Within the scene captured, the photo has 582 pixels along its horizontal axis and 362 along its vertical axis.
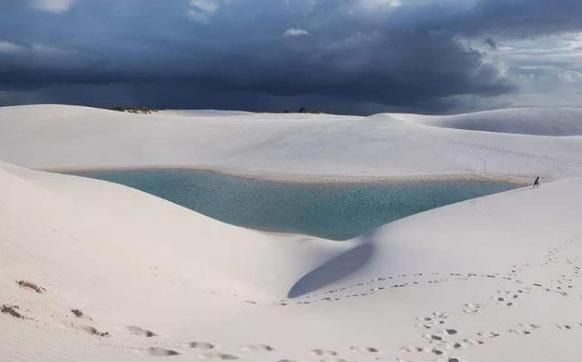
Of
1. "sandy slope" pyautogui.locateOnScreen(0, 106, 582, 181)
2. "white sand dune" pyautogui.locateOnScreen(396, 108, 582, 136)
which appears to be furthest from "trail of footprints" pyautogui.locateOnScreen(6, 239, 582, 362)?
"white sand dune" pyautogui.locateOnScreen(396, 108, 582, 136)

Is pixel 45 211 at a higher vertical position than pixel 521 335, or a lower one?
higher

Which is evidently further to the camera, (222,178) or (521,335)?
(222,178)

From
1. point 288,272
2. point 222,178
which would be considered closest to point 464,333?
point 288,272

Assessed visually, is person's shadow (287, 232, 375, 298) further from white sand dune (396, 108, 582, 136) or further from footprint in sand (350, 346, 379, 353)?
white sand dune (396, 108, 582, 136)

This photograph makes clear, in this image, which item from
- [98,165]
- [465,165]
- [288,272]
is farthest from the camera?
[98,165]

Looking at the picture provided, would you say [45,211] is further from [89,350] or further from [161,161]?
[161,161]

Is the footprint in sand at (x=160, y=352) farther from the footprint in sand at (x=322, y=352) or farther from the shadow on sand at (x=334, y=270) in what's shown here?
the shadow on sand at (x=334, y=270)

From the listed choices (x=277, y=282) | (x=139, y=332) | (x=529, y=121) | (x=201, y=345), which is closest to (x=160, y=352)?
(x=201, y=345)

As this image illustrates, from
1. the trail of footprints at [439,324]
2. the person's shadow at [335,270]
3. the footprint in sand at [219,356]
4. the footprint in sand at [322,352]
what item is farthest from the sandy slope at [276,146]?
the footprint in sand at [219,356]
